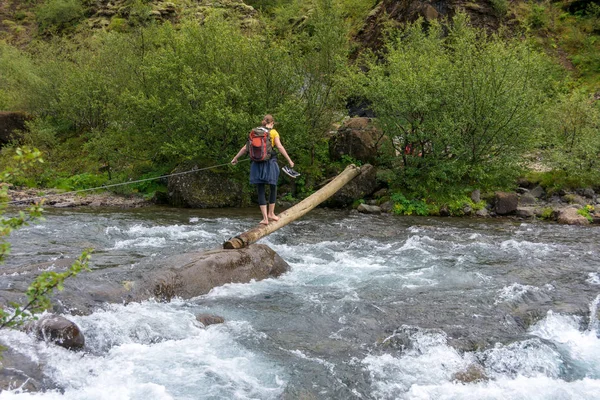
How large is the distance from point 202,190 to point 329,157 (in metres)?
6.19

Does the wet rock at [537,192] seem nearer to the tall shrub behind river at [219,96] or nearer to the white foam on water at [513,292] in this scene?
the tall shrub behind river at [219,96]

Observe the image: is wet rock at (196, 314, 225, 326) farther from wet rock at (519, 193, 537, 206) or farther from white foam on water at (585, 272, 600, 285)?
wet rock at (519, 193, 537, 206)

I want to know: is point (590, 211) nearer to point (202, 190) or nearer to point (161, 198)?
point (202, 190)

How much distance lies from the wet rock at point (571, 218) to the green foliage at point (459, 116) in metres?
2.97

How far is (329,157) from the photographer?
2441cm


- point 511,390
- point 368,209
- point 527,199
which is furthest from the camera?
point 527,199

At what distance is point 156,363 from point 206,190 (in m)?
15.6

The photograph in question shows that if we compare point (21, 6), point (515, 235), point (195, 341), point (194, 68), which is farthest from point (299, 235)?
point (21, 6)

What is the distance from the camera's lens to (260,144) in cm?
1152

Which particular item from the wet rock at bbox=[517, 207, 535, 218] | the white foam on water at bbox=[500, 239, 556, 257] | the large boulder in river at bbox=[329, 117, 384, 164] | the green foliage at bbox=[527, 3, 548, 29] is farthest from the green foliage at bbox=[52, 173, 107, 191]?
the green foliage at bbox=[527, 3, 548, 29]

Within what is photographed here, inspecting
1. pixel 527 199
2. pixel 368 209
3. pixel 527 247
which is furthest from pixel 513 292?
pixel 527 199

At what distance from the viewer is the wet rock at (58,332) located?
691 centimetres

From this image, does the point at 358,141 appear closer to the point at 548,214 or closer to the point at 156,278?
the point at 548,214

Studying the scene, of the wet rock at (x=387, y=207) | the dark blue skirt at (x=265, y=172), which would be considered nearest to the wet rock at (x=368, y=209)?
the wet rock at (x=387, y=207)
